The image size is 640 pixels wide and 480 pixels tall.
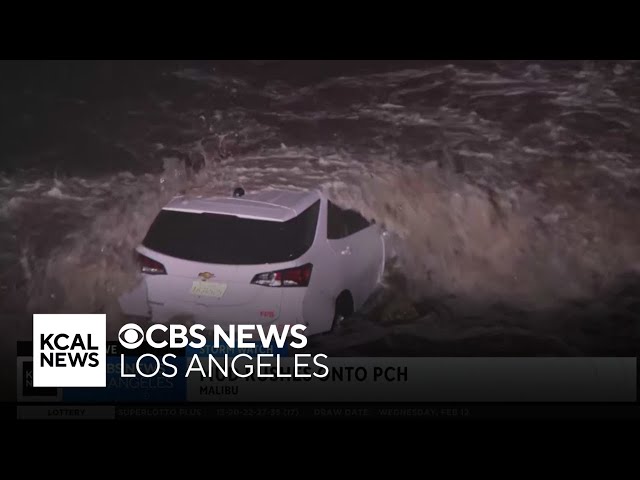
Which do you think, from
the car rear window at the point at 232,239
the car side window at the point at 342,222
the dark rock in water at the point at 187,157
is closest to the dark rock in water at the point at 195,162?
the dark rock in water at the point at 187,157

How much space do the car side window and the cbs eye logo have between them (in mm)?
1318

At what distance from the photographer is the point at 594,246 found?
551 cm

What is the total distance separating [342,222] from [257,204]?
1.84ft

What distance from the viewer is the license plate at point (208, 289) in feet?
16.6

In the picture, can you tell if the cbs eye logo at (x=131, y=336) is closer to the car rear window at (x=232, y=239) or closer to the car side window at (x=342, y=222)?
the car rear window at (x=232, y=239)

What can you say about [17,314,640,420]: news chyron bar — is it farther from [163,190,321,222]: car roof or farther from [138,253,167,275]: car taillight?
[163,190,321,222]: car roof

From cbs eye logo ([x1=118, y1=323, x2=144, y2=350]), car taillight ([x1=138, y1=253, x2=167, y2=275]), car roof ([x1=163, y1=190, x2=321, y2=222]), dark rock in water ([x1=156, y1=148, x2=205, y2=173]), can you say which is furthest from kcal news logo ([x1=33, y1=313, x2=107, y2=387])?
dark rock in water ([x1=156, y1=148, x2=205, y2=173])

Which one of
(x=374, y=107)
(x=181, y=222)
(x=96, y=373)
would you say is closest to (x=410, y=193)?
(x=374, y=107)

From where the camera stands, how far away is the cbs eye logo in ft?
17.8

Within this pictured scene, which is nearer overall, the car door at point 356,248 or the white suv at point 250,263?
the white suv at point 250,263

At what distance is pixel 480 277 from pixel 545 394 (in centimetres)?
84

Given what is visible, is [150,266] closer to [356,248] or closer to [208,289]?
[208,289]

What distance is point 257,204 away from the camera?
5.25 meters
